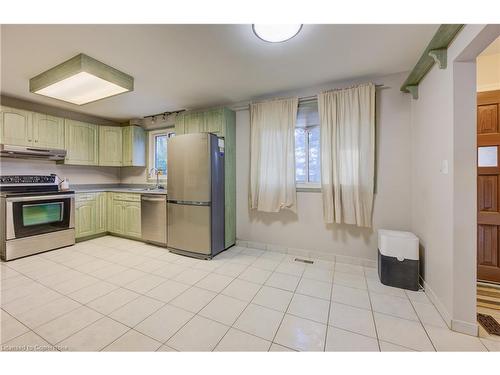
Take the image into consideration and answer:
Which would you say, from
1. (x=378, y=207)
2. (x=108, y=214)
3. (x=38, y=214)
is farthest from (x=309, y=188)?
(x=38, y=214)

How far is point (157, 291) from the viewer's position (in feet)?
6.75

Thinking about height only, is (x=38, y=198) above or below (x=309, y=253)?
above

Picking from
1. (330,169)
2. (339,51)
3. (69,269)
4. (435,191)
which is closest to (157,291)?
(69,269)

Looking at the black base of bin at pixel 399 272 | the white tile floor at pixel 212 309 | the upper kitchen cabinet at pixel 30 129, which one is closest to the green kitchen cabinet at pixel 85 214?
the white tile floor at pixel 212 309

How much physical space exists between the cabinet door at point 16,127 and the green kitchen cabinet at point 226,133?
2.31m

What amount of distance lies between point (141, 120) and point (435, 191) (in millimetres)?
4925

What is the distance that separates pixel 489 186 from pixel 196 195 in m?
3.41

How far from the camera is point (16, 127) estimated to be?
304cm

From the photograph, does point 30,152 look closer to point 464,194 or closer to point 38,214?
point 38,214

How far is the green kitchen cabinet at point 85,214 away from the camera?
356cm

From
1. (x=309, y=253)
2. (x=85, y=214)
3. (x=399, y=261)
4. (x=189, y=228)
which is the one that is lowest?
(x=309, y=253)

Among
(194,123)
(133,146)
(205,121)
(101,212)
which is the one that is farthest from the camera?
(133,146)

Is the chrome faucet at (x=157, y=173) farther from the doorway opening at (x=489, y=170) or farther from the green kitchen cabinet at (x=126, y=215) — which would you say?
the doorway opening at (x=489, y=170)

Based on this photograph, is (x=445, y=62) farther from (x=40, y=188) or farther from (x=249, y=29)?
(x=40, y=188)
